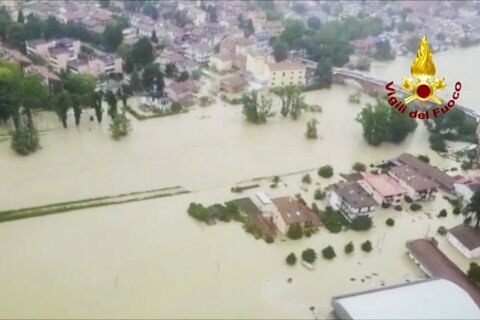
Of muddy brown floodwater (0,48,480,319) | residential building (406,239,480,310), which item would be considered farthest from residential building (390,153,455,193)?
residential building (406,239,480,310)

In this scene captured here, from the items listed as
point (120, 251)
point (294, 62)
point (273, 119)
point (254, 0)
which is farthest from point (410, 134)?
point (254, 0)

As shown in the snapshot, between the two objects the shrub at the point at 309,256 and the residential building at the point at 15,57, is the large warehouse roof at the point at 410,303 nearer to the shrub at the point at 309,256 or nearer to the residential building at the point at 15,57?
the shrub at the point at 309,256

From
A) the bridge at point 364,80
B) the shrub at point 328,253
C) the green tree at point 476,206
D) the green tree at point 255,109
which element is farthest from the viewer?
the bridge at point 364,80

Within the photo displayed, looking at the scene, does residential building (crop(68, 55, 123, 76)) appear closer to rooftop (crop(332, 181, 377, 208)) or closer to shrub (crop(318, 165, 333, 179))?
shrub (crop(318, 165, 333, 179))

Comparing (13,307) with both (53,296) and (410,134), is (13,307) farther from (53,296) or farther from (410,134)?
(410,134)

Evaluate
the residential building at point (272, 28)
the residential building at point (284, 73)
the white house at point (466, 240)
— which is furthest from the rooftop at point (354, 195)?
the residential building at point (272, 28)
